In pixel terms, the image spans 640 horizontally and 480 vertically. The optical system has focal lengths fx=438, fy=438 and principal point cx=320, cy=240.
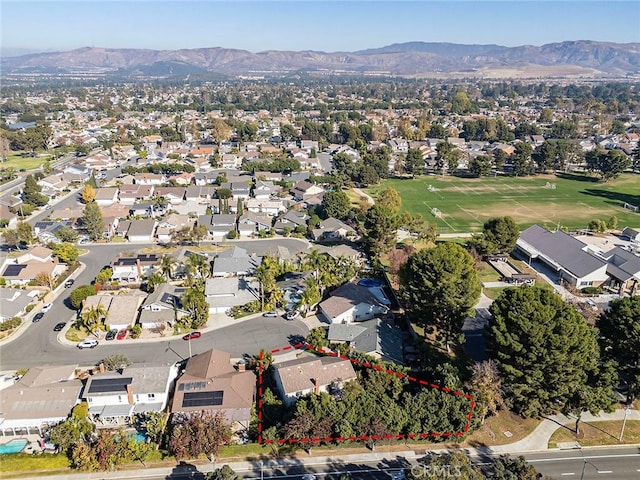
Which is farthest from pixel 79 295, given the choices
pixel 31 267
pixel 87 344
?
pixel 31 267

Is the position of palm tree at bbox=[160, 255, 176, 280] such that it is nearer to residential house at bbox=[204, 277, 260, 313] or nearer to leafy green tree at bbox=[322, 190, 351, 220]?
residential house at bbox=[204, 277, 260, 313]

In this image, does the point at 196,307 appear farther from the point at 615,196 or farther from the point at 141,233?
the point at 615,196

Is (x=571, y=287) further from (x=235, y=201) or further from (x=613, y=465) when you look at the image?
(x=235, y=201)

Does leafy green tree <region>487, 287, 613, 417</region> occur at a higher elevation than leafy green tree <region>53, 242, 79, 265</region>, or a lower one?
higher

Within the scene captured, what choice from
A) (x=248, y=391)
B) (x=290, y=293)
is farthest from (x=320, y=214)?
(x=248, y=391)

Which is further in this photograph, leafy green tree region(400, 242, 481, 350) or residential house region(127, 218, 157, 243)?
residential house region(127, 218, 157, 243)

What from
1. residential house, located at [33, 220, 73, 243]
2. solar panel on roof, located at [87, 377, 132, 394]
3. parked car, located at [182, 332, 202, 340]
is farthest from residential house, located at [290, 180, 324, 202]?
solar panel on roof, located at [87, 377, 132, 394]
